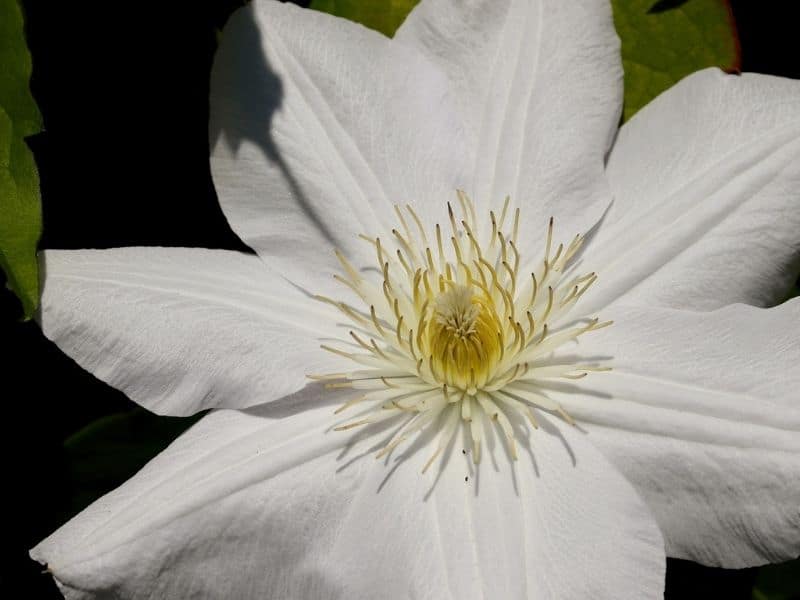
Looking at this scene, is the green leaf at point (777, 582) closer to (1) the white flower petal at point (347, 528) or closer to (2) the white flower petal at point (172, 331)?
(1) the white flower petal at point (347, 528)

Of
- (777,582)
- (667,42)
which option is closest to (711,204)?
(667,42)

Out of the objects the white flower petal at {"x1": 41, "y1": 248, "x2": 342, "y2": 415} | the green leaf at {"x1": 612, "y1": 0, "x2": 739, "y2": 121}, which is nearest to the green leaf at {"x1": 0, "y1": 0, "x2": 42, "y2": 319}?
the white flower petal at {"x1": 41, "y1": 248, "x2": 342, "y2": 415}

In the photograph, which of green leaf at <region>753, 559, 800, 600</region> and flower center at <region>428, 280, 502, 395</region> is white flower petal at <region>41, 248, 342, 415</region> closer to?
flower center at <region>428, 280, 502, 395</region>

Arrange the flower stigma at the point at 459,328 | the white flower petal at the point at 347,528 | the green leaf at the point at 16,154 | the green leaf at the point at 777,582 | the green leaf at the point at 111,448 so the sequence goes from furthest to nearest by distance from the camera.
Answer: the green leaf at the point at 777,582 < the green leaf at the point at 111,448 < the flower stigma at the point at 459,328 < the white flower petal at the point at 347,528 < the green leaf at the point at 16,154

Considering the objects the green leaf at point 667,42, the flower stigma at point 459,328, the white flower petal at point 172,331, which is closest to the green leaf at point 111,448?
the white flower petal at point 172,331

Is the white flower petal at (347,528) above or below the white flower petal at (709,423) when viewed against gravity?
below

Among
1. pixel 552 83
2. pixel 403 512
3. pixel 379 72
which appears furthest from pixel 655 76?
pixel 403 512

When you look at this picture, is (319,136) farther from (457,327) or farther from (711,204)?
(711,204)
